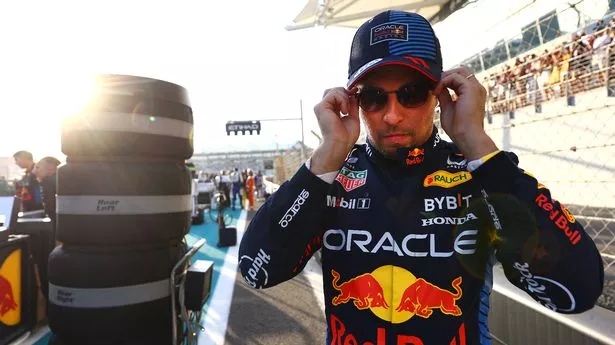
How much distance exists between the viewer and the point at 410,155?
1.26 m

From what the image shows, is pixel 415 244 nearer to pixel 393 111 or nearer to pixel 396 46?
pixel 393 111

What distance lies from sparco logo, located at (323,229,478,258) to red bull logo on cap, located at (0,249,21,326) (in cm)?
338

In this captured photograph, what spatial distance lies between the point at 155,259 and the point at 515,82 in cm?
1121

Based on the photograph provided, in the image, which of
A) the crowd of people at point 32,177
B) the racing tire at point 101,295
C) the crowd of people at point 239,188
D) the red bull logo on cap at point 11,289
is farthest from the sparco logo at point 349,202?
the crowd of people at point 239,188

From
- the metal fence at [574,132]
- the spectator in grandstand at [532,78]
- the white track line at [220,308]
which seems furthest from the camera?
the spectator in grandstand at [532,78]

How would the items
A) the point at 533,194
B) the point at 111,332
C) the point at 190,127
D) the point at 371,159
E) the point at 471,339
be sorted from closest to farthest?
the point at 533,194
the point at 471,339
the point at 371,159
the point at 111,332
the point at 190,127

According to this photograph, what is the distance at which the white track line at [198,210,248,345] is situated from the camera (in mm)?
3398

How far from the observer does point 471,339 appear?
1.17 m

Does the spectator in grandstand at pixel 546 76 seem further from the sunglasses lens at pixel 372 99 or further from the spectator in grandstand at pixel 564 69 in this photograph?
the sunglasses lens at pixel 372 99

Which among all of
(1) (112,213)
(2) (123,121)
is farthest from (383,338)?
(2) (123,121)

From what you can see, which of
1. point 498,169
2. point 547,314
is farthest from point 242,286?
point 498,169

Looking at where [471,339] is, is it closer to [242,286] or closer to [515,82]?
[242,286]

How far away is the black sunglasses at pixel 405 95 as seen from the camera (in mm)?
1223

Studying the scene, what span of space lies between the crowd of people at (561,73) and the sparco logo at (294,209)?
6747 mm
